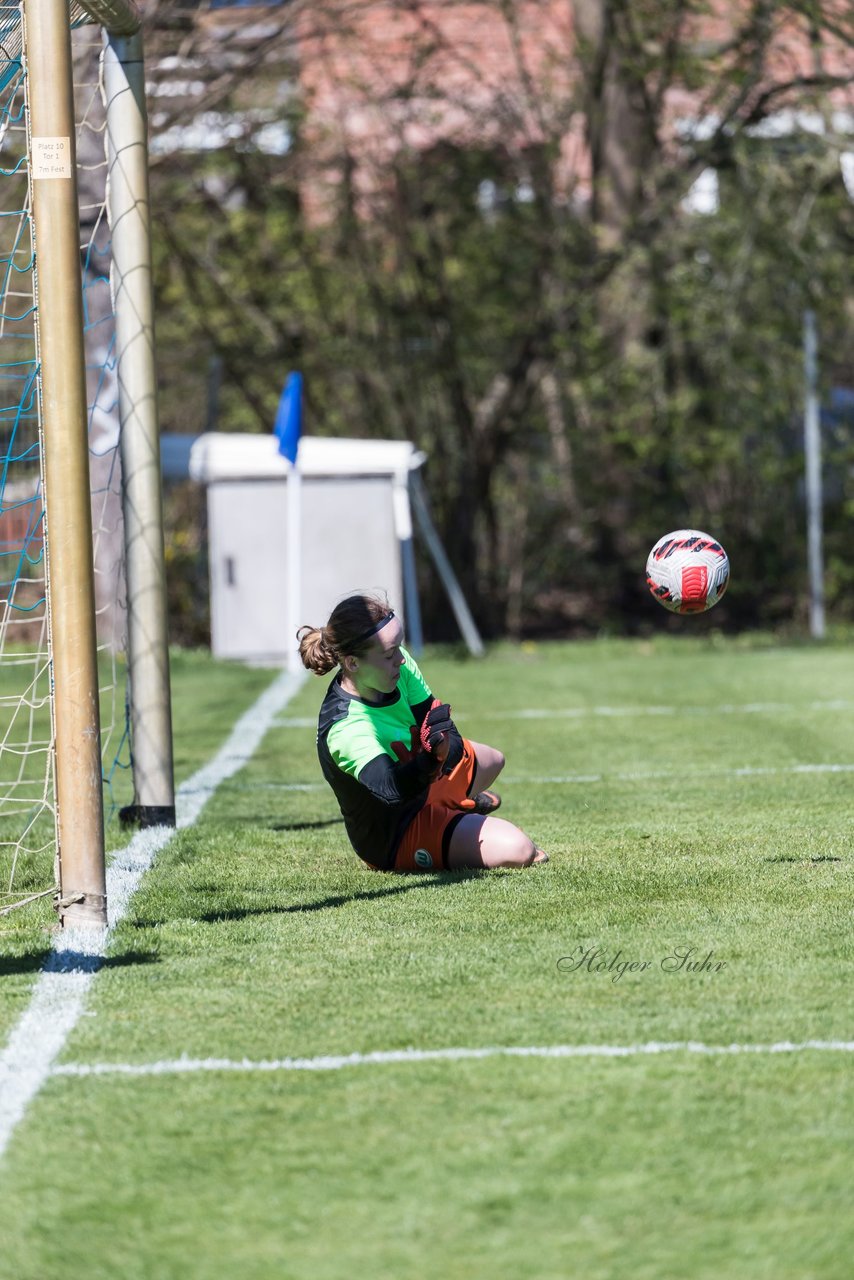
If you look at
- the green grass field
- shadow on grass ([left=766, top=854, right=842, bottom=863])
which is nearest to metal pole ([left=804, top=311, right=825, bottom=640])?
the green grass field

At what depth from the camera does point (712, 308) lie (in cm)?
1612

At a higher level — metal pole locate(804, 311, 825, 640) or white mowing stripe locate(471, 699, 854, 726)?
metal pole locate(804, 311, 825, 640)

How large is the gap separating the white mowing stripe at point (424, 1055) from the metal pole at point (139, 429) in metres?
2.98

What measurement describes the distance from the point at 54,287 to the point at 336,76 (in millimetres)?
12939

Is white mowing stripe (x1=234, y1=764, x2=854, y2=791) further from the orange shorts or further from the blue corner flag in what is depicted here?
the blue corner flag

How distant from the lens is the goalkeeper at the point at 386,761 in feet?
17.0

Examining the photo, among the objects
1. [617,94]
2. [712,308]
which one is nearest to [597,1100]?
[712,308]

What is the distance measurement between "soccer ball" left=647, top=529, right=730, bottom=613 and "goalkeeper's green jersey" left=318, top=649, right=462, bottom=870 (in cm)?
88

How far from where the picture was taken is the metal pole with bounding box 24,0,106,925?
15.5 feet

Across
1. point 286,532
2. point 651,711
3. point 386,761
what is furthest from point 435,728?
point 286,532

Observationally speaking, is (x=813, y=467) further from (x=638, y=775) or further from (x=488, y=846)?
(x=488, y=846)

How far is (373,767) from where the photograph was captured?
5164 mm

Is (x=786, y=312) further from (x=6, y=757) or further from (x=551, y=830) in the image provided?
(x=551, y=830)

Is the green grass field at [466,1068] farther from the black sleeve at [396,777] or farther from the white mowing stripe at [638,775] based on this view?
the white mowing stripe at [638,775]
